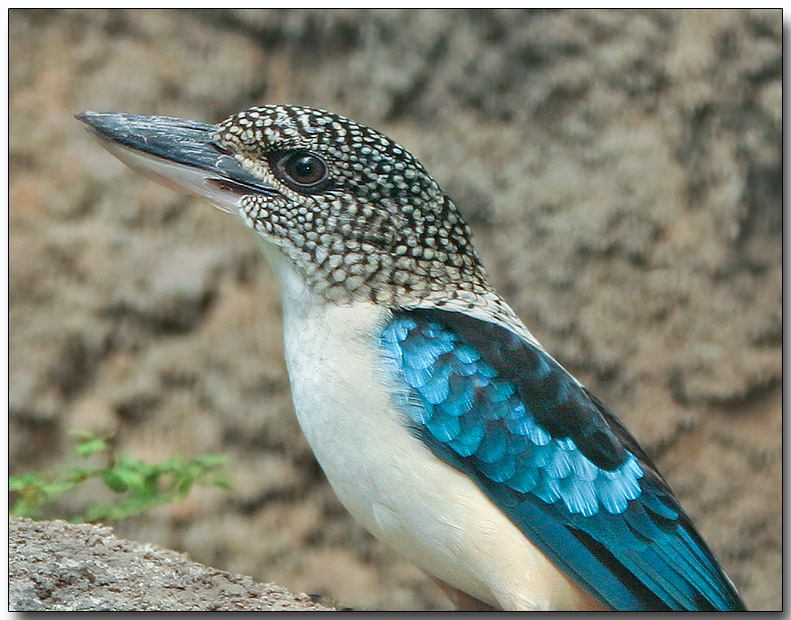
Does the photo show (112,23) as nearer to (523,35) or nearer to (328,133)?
(523,35)

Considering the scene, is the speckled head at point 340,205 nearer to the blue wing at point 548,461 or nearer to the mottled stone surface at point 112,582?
the blue wing at point 548,461

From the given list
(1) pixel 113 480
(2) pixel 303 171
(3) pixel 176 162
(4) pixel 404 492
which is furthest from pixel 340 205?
(1) pixel 113 480

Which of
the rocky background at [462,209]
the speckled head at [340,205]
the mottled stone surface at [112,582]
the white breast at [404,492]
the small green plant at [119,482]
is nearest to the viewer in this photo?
the white breast at [404,492]

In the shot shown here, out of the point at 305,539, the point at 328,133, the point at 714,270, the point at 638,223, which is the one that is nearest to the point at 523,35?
the point at 638,223

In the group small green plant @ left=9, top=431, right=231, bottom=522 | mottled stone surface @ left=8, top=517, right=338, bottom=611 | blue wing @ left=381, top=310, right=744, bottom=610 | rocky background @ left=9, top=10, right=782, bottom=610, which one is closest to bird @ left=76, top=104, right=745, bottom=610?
blue wing @ left=381, top=310, right=744, bottom=610

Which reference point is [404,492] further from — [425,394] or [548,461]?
[548,461]

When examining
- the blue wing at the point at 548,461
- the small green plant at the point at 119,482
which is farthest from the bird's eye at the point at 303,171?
the small green plant at the point at 119,482

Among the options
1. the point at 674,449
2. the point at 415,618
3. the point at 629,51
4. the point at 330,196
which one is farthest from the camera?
the point at 674,449
